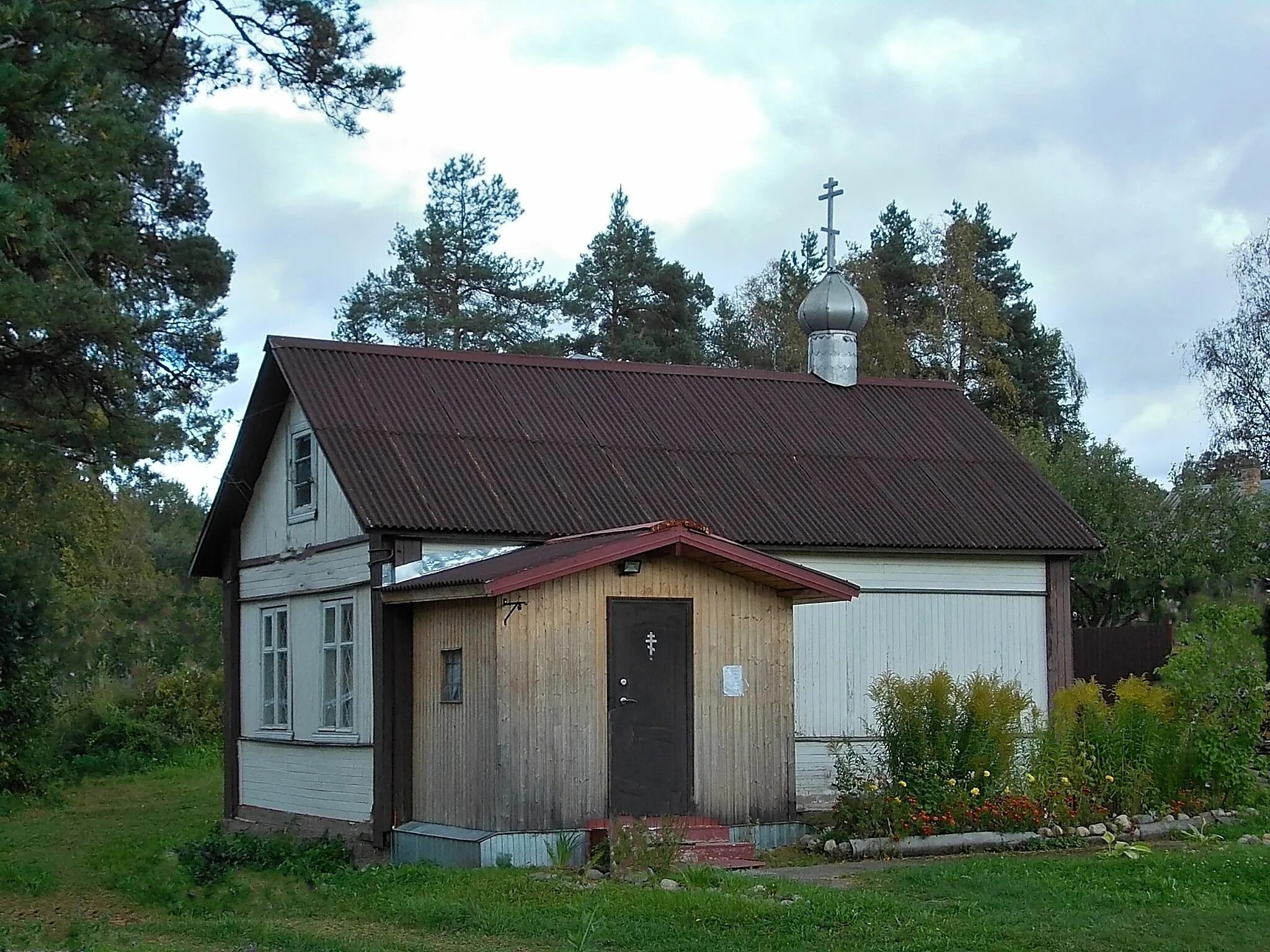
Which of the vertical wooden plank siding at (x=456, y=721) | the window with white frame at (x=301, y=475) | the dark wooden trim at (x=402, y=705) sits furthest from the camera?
the window with white frame at (x=301, y=475)

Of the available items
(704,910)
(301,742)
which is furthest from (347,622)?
(704,910)

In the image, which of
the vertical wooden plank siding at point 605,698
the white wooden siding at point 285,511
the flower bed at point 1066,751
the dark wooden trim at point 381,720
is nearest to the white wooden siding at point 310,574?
the white wooden siding at point 285,511

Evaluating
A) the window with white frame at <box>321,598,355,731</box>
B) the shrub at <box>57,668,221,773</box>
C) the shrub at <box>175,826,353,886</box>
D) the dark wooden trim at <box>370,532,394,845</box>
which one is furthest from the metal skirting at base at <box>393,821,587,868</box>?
the shrub at <box>57,668,221,773</box>

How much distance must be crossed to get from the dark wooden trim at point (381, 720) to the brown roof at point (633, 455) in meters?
0.46

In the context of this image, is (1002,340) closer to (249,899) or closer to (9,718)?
(9,718)

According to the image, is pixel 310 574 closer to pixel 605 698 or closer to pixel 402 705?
pixel 402 705

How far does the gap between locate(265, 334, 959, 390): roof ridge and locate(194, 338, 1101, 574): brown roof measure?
0.03m

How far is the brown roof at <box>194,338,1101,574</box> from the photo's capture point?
722 inches

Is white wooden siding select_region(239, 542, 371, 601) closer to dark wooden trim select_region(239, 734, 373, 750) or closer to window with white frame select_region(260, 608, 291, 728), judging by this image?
window with white frame select_region(260, 608, 291, 728)

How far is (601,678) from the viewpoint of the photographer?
52.4ft

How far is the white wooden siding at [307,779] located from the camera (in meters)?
18.1

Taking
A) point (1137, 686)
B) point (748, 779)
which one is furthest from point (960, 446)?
point (748, 779)

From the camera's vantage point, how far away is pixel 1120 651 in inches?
1046

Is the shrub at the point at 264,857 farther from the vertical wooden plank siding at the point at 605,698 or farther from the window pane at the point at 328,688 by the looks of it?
the vertical wooden plank siding at the point at 605,698
